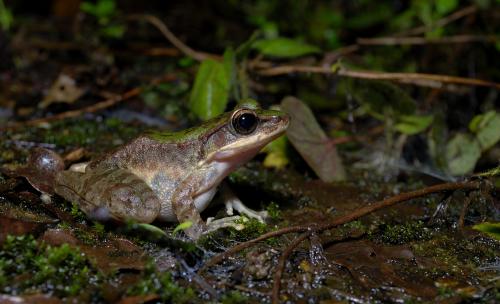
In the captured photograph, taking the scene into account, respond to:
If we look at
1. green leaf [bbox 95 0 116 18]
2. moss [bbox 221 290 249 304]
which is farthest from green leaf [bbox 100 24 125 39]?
moss [bbox 221 290 249 304]

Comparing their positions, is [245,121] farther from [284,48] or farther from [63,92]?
[63,92]

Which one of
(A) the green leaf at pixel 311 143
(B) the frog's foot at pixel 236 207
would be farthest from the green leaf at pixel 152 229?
(A) the green leaf at pixel 311 143

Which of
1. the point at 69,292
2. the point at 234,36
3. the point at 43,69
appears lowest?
the point at 69,292

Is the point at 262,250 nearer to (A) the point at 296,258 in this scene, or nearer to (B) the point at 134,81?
(A) the point at 296,258

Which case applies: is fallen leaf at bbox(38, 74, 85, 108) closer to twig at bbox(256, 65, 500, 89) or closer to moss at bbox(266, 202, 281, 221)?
twig at bbox(256, 65, 500, 89)

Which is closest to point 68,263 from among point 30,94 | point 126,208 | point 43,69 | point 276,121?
point 126,208

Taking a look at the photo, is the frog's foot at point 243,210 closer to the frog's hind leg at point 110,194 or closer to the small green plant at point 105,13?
the frog's hind leg at point 110,194
